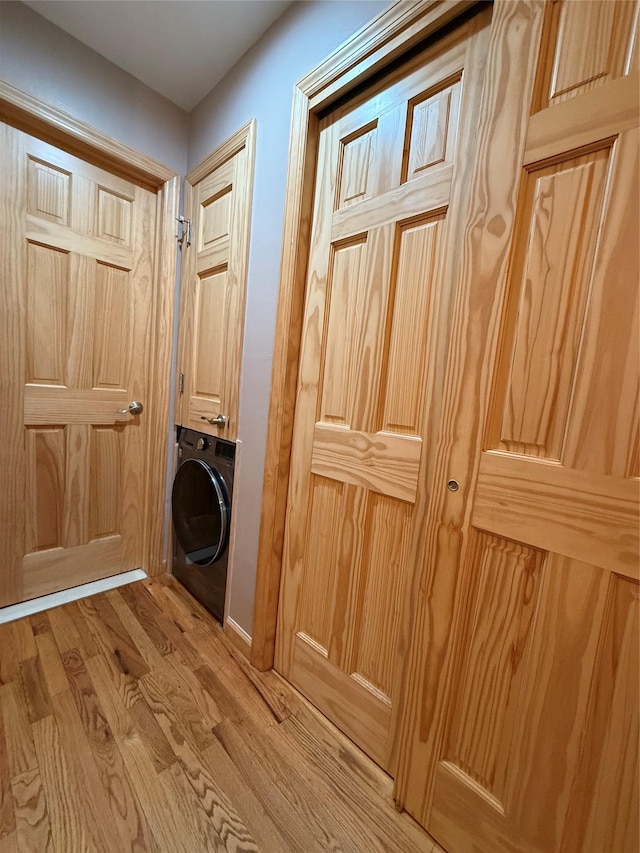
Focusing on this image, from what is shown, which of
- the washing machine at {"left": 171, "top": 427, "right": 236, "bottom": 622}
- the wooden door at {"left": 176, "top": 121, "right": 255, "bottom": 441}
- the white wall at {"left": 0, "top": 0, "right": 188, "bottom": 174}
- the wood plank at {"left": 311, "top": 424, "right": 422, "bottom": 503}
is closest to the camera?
the wood plank at {"left": 311, "top": 424, "right": 422, "bottom": 503}

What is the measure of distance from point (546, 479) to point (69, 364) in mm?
2029

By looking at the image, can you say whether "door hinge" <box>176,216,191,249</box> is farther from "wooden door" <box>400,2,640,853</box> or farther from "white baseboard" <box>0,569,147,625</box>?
"white baseboard" <box>0,569,147,625</box>

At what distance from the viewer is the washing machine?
149cm

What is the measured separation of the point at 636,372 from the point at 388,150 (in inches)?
35.5

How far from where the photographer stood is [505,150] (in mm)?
716

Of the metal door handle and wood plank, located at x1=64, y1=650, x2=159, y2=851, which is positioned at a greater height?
the metal door handle

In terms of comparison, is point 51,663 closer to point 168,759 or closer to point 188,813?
point 168,759

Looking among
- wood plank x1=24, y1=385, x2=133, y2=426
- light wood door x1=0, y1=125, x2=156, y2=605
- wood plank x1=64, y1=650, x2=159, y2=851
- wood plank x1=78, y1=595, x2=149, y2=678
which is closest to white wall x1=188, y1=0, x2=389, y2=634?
wood plank x1=78, y1=595, x2=149, y2=678

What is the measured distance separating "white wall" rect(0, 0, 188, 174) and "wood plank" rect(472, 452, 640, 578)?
2.16 meters

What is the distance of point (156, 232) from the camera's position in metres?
1.77

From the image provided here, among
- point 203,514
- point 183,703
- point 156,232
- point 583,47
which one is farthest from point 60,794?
point 156,232

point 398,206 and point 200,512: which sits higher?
point 398,206

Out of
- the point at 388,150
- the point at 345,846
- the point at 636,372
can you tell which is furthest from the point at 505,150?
the point at 345,846

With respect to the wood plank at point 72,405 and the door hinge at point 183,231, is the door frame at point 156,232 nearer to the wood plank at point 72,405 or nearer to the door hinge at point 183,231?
the door hinge at point 183,231
